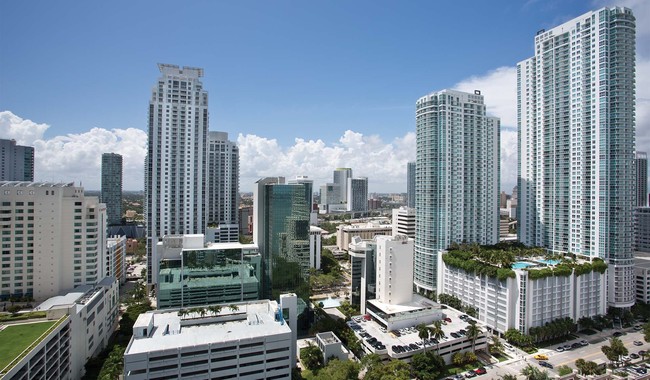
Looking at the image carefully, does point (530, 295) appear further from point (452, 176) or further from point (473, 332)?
point (452, 176)

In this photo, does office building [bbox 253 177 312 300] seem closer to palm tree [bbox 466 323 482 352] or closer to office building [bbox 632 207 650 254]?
palm tree [bbox 466 323 482 352]

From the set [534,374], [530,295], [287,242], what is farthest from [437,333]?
[287,242]

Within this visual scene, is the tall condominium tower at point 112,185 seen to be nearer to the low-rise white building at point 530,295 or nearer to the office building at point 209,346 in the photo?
the office building at point 209,346

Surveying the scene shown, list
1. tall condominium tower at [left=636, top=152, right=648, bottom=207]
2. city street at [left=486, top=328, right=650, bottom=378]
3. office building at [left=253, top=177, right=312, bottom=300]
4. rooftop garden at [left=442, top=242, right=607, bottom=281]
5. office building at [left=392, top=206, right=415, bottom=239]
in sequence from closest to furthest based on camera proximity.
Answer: city street at [left=486, top=328, right=650, bottom=378]
rooftop garden at [left=442, top=242, right=607, bottom=281]
office building at [left=253, top=177, right=312, bottom=300]
office building at [left=392, top=206, right=415, bottom=239]
tall condominium tower at [left=636, top=152, right=648, bottom=207]

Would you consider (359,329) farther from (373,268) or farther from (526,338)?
(526,338)

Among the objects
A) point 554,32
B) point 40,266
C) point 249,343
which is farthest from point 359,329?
point 554,32

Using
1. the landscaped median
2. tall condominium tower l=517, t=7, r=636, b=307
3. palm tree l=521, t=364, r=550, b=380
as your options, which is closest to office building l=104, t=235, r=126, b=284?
the landscaped median

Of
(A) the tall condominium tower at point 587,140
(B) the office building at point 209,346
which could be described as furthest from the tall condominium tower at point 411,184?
(B) the office building at point 209,346
